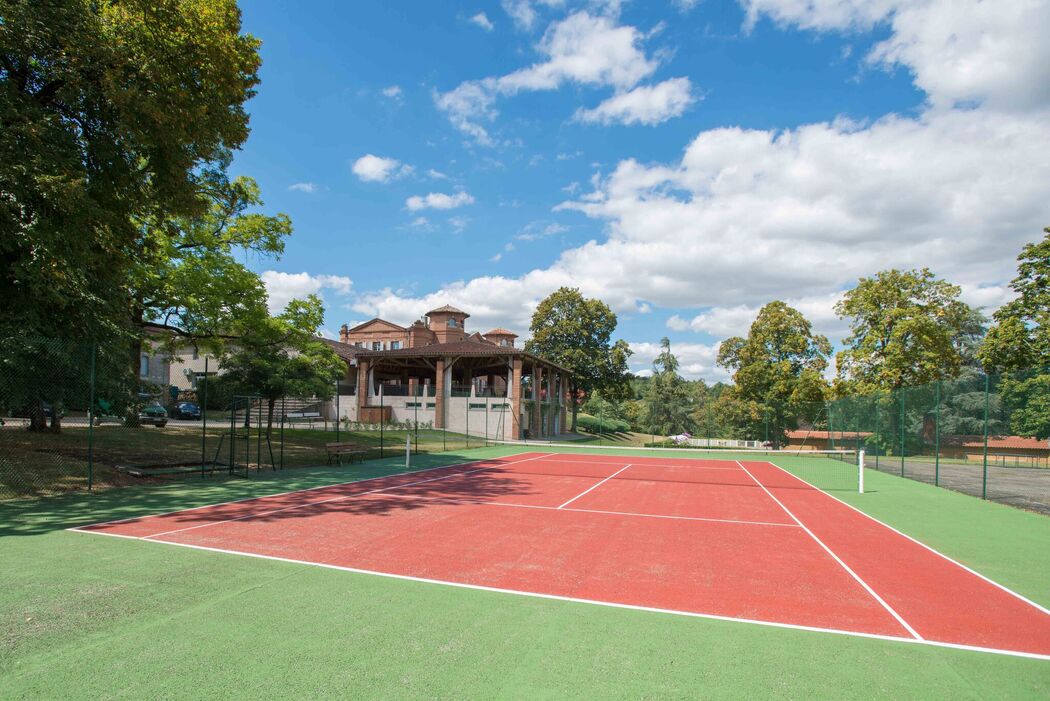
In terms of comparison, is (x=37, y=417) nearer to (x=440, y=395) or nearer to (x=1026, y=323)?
(x=440, y=395)

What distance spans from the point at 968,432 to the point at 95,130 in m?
25.7

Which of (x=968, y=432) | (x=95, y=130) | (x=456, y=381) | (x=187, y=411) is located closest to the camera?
(x=95, y=130)

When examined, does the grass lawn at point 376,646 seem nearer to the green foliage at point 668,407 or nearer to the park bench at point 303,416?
the park bench at point 303,416

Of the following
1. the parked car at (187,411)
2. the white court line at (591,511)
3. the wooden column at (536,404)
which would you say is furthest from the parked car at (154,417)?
the white court line at (591,511)

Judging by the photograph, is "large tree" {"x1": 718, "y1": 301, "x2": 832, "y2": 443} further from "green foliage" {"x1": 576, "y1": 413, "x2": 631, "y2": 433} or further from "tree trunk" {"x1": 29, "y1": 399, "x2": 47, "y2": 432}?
"tree trunk" {"x1": 29, "y1": 399, "x2": 47, "y2": 432}

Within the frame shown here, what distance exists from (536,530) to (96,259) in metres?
12.6

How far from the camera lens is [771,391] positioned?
42.7 meters

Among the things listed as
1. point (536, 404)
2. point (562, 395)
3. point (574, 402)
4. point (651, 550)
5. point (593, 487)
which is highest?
point (562, 395)

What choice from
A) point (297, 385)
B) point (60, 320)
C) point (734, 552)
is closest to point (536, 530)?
point (734, 552)

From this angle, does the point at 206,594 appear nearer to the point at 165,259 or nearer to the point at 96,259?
the point at 96,259

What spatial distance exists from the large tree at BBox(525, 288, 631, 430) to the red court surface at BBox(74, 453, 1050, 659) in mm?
41890

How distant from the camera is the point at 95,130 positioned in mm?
14180

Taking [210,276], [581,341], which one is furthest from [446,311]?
[210,276]

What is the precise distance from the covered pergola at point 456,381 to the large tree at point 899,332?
20790 millimetres
